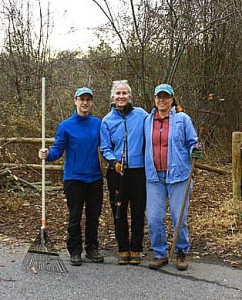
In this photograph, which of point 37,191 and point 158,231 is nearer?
point 158,231

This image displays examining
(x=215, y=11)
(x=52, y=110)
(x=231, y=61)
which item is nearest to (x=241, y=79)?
(x=231, y=61)

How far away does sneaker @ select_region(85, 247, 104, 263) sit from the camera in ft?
19.4

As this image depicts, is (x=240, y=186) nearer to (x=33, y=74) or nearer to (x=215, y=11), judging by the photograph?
(x=215, y=11)

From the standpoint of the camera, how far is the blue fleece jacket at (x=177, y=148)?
18.0 feet

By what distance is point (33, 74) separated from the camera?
1571 centimetres

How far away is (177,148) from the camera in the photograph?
548 centimetres

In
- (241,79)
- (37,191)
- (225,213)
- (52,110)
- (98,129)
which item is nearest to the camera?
Answer: (98,129)

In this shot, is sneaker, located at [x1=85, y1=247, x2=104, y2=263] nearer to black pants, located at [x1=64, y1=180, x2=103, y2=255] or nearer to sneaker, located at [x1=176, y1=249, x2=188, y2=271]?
black pants, located at [x1=64, y1=180, x2=103, y2=255]

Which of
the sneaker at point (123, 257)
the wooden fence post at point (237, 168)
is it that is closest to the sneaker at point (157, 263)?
the sneaker at point (123, 257)

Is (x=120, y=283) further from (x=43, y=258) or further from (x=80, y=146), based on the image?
(x=80, y=146)

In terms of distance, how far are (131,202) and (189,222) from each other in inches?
87.1

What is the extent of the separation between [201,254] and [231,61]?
32.0 ft

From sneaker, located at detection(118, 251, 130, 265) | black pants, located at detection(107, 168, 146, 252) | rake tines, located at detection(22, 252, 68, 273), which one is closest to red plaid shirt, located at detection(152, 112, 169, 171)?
black pants, located at detection(107, 168, 146, 252)

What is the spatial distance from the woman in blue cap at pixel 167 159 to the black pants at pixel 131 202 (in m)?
0.11
